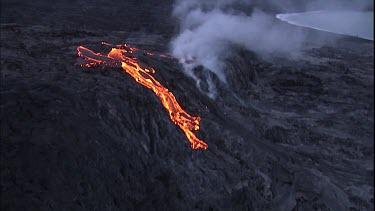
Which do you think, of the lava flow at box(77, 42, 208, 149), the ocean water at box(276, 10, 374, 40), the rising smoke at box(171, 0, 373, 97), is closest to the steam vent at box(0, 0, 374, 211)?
the lava flow at box(77, 42, 208, 149)

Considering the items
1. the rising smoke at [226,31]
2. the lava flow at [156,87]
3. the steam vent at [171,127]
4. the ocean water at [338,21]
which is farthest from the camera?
the ocean water at [338,21]

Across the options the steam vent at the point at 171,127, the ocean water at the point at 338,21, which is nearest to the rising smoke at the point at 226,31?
the steam vent at the point at 171,127

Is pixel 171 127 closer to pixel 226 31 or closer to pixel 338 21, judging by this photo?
pixel 226 31

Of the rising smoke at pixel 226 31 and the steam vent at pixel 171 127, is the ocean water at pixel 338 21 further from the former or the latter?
the steam vent at pixel 171 127

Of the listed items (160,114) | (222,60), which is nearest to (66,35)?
(222,60)

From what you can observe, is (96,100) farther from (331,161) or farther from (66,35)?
(66,35)

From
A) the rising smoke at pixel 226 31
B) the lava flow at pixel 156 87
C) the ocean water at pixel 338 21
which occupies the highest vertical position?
the lava flow at pixel 156 87

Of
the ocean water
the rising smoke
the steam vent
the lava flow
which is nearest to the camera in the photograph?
the steam vent

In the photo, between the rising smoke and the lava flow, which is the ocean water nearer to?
the rising smoke

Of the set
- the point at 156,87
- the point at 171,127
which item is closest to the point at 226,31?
the point at 156,87
